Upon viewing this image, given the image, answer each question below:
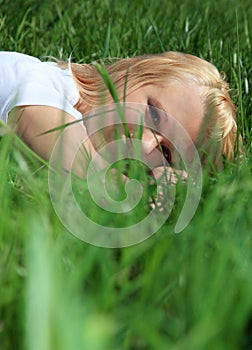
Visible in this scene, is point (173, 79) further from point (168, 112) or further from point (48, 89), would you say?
point (48, 89)

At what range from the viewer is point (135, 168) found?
3.32ft

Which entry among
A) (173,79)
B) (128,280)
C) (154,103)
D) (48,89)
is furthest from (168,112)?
(128,280)

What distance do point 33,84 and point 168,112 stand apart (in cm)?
33

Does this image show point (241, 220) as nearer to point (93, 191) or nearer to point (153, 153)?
point (93, 191)

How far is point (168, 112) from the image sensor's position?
5.68ft

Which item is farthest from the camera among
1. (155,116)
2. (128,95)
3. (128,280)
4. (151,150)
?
(128,95)

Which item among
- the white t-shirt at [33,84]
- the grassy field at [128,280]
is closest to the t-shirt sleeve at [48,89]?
the white t-shirt at [33,84]

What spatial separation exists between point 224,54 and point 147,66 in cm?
47

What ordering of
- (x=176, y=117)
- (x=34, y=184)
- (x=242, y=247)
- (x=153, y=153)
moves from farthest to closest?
(x=176, y=117) → (x=153, y=153) → (x=34, y=184) → (x=242, y=247)

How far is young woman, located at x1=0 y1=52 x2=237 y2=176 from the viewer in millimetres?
1624

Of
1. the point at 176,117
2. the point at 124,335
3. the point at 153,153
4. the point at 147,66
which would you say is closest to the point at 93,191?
the point at 124,335

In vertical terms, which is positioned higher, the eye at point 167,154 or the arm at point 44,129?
the arm at point 44,129

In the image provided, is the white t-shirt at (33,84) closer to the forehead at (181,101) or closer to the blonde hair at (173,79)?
the blonde hair at (173,79)

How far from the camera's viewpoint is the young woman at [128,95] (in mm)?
1624
